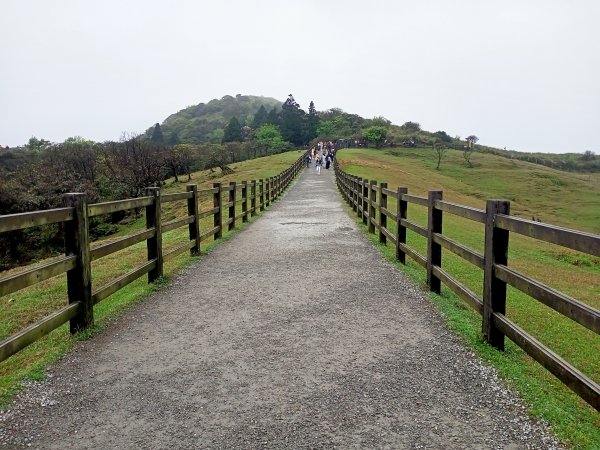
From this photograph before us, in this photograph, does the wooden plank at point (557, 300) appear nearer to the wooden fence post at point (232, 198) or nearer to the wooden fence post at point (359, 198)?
the wooden fence post at point (232, 198)

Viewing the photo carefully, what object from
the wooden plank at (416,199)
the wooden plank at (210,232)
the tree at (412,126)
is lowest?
the wooden plank at (210,232)

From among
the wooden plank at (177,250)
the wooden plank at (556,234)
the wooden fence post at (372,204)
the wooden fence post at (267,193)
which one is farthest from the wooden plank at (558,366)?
the wooden fence post at (267,193)

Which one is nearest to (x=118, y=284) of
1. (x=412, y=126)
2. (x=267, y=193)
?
(x=267, y=193)

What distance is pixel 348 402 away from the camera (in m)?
3.78

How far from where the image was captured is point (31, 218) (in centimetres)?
451

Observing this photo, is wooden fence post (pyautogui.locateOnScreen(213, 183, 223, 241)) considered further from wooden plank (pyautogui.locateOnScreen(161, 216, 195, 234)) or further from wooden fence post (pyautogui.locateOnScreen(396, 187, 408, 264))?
wooden fence post (pyautogui.locateOnScreen(396, 187, 408, 264))

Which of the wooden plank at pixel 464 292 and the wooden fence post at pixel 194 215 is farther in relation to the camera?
the wooden fence post at pixel 194 215

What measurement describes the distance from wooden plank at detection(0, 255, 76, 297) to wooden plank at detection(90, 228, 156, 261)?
0.55 metres

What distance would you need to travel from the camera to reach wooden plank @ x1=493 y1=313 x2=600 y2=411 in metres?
3.17

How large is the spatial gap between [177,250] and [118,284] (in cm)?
255

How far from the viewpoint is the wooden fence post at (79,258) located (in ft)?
17.2

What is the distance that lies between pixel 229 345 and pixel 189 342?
47cm

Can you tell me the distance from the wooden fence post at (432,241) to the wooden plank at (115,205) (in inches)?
169

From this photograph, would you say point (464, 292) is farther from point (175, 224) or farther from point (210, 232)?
point (210, 232)
